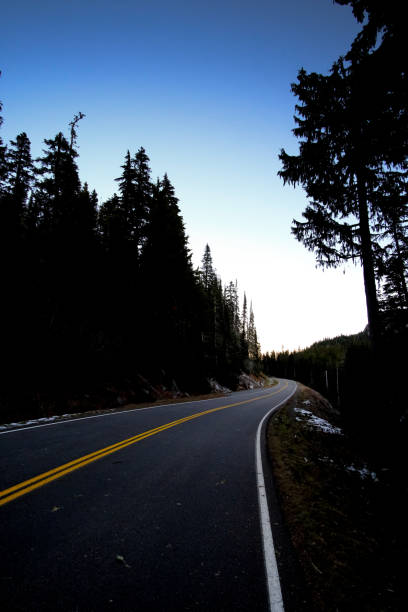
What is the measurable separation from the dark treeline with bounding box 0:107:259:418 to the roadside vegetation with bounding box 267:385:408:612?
9.96 meters

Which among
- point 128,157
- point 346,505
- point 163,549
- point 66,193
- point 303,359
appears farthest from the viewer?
point 303,359

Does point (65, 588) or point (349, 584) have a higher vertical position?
point (65, 588)

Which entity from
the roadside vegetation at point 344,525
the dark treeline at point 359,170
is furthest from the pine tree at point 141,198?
the roadside vegetation at point 344,525

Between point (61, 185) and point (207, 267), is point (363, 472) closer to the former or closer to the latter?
point (61, 185)

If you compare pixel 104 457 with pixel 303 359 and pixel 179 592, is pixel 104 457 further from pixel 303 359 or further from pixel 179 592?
pixel 303 359

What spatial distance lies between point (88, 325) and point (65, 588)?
1612 cm

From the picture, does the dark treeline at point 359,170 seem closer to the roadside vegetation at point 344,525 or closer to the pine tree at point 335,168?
the pine tree at point 335,168

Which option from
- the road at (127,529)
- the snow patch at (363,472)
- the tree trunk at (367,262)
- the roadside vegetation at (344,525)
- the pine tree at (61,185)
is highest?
the pine tree at (61,185)

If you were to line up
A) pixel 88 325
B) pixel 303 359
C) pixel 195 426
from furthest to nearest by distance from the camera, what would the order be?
pixel 303 359, pixel 88 325, pixel 195 426

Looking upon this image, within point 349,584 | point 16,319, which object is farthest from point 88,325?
point 349,584

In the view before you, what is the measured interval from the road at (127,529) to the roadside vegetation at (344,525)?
1.84 feet

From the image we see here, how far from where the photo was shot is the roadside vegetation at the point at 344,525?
2.60 metres

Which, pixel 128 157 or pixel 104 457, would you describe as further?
pixel 128 157

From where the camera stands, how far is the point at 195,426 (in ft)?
32.1
